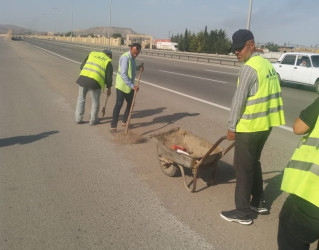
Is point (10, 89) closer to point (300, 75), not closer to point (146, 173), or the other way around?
point (146, 173)

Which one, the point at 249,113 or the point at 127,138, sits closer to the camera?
the point at 249,113

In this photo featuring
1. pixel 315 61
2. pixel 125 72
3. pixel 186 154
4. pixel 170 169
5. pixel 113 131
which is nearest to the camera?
pixel 186 154

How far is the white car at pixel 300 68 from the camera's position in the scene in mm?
14852

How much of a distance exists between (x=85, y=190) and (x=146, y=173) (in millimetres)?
1010

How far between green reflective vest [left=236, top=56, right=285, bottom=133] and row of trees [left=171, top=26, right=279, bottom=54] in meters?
52.6

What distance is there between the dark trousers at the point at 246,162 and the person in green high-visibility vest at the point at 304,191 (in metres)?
1.35

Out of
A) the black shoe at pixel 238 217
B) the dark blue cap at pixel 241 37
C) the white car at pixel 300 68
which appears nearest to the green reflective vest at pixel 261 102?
the dark blue cap at pixel 241 37

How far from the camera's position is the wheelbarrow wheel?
15.7 ft

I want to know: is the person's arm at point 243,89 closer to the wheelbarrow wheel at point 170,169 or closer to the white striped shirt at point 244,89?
the white striped shirt at point 244,89

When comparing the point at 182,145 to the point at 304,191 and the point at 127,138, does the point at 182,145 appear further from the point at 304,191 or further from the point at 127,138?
the point at 304,191

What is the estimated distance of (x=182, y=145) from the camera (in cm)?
552

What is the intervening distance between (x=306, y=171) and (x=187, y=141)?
11.4ft

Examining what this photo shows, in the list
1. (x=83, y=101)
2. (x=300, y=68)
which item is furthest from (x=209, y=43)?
(x=83, y=101)

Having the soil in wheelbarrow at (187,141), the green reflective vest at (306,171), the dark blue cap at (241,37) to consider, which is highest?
the dark blue cap at (241,37)
